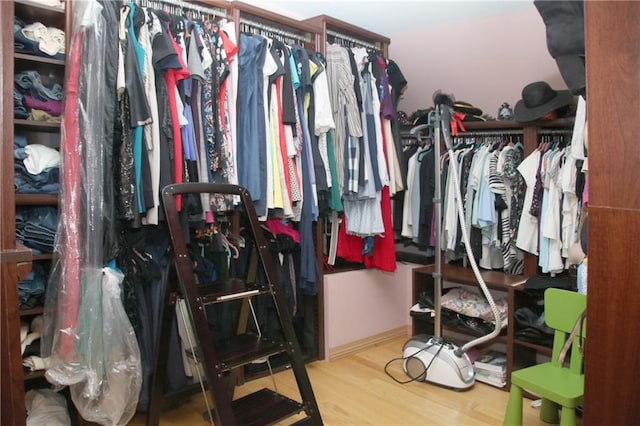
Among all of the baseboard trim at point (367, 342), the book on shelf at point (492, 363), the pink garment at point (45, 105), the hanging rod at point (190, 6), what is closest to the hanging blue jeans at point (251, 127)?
the hanging rod at point (190, 6)

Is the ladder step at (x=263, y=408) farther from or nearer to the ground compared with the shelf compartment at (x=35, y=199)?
nearer to the ground

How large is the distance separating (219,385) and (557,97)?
2382 millimetres

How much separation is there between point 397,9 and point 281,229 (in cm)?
178

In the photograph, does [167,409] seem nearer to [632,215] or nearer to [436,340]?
Result: [436,340]

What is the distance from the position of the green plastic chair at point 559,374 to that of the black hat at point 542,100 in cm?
108

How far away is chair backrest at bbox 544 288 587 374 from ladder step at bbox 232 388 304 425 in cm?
123

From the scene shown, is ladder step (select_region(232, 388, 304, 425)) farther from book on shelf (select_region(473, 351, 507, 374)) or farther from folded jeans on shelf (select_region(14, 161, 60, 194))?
book on shelf (select_region(473, 351, 507, 374))

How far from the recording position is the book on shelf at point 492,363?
9.77 feet

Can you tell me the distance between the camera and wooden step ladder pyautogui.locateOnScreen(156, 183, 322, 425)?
192 cm

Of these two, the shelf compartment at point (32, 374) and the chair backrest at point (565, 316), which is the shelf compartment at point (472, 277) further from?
the shelf compartment at point (32, 374)

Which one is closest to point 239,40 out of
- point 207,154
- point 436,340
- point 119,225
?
point 207,154

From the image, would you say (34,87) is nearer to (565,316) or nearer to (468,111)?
(468,111)

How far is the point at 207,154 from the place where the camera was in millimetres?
2537

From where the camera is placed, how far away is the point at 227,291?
2168 mm
